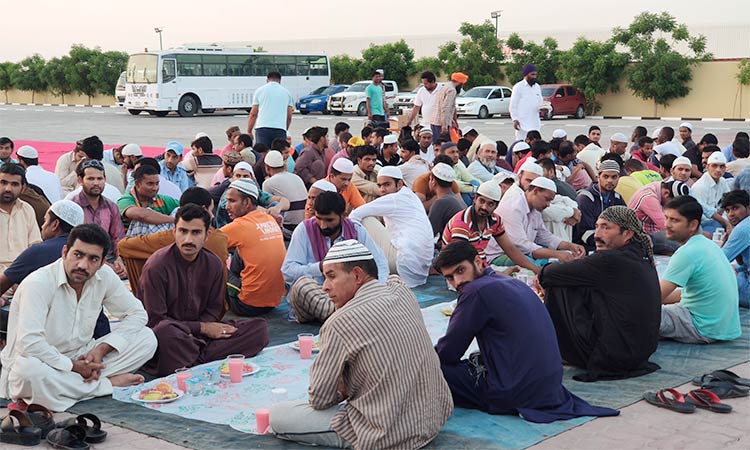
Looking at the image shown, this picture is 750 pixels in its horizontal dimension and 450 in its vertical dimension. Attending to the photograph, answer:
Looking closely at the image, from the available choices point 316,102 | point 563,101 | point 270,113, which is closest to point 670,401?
point 270,113

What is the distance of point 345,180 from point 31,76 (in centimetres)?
5303

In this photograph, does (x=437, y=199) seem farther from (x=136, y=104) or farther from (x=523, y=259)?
(x=136, y=104)

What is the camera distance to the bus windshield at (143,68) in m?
34.7

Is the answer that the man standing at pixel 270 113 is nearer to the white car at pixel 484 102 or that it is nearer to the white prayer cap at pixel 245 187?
the white prayer cap at pixel 245 187

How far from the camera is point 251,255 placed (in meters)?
7.12

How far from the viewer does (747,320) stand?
7215 mm

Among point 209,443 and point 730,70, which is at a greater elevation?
point 730,70

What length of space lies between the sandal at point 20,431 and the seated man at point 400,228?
4.13 m

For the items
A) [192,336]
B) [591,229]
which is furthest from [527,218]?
[192,336]

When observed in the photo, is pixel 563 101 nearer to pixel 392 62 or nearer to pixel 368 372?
pixel 392 62

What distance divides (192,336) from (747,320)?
14.3 feet

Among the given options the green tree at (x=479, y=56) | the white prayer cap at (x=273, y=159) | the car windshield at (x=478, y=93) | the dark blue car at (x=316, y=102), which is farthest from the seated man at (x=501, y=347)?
the green tree at (x=479, y=56)

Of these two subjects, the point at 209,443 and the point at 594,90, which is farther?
the point at 594,90

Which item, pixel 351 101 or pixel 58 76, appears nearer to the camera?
pixel 351 101
